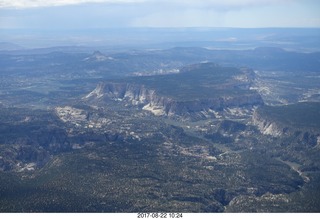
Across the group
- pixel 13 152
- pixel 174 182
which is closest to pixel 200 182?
pixel 174 182

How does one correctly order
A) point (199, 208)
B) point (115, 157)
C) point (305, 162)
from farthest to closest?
point (305, 162), point (115, 157), point (199, 208)

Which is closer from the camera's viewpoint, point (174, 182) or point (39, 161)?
point (174, 182)

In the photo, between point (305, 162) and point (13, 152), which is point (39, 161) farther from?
point (305, 162)

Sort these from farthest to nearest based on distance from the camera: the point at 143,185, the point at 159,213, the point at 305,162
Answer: the point at 305,162
the point at 143,185
the point at 159,213

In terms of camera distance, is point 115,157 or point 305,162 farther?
point 305,162

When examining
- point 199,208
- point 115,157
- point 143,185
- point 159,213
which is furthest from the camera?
point 115,157

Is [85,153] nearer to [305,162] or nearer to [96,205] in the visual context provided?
[96,205]

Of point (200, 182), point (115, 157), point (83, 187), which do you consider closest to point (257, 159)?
point (200, 182)

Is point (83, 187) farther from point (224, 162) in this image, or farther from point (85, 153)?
point (224, 162)

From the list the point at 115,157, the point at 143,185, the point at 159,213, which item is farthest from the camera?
the point at 115,157
